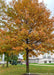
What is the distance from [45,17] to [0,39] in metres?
5.11

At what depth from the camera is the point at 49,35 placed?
1218 centimetres

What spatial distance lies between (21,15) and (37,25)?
1966 millimetres

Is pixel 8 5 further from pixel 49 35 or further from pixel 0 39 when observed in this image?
pixel 49 35

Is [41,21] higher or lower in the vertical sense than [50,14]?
lower

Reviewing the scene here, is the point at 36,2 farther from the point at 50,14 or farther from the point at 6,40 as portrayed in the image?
the point at 6,40

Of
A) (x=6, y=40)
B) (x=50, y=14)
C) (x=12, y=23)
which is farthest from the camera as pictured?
(x=50, y=14)

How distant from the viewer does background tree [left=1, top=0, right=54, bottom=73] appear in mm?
11867

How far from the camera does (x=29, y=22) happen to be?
40.2ft

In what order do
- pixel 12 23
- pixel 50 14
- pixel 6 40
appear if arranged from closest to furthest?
pixel 6 40 → pixel 12 23 → pixel 50 14

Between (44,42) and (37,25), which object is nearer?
(44,42)

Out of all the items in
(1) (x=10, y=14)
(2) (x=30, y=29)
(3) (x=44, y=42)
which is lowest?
(3) (x=44, y=42)

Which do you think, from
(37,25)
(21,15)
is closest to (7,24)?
(21,15)

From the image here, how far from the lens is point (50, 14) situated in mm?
13133

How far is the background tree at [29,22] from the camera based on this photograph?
11.9 m
